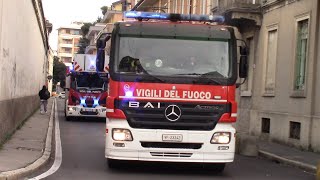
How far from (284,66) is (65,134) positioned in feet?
27.7

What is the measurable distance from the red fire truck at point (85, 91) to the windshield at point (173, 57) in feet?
58.2

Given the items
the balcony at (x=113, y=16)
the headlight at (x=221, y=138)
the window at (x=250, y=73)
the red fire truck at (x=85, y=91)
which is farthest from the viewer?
the balcony at (x=113, y=16)

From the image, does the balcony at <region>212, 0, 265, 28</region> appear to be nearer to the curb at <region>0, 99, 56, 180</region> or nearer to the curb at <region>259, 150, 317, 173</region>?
the curb at <region>259, 150, 317, 173</region>

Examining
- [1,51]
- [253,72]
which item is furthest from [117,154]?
[253,72]

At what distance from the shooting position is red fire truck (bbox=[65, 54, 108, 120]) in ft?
94.2

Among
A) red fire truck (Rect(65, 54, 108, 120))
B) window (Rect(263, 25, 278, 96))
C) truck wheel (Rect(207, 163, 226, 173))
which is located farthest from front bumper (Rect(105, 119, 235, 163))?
red fire truck (Rect(65, 54, 108, 120))

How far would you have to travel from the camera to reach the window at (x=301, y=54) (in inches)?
736

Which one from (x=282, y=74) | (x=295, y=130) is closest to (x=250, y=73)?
(x=282, y=74)

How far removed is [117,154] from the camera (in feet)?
35.7

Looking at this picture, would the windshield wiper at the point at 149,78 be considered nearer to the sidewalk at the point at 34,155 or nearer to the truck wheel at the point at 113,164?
Result: the truck wheel at the point at 113,164

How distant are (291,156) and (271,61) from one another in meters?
6.78

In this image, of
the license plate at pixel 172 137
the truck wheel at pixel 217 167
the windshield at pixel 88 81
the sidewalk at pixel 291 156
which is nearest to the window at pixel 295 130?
the sidewalk at pixel 291 156

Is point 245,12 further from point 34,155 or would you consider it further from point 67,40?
point 67,40

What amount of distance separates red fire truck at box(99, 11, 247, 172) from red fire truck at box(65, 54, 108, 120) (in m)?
17.7
